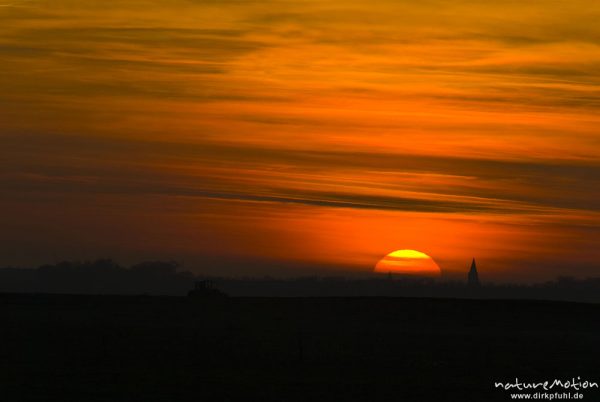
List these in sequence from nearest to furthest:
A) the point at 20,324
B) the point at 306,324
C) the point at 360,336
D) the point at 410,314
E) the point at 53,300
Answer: the point at 360,336, the point at 20,324, the point at 306,324, the point at 410,314, the point at 53,300

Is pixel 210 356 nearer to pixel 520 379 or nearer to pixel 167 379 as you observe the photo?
pixel 167 379

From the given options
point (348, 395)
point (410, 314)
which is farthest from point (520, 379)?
point (410, 314)

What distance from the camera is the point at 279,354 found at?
68375 mm

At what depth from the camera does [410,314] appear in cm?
13962

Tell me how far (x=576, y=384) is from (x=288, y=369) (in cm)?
1557

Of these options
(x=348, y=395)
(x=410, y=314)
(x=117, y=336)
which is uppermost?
(x=410, y=314)

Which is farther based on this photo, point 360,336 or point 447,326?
point 447,326

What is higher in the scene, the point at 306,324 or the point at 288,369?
the point at 306,324

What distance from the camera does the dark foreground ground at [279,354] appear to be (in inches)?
1954

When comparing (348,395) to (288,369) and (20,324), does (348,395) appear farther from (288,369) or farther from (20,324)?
(20,324)

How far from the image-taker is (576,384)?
173ft

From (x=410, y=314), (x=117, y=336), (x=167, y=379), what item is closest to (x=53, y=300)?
(x=410, y=314)

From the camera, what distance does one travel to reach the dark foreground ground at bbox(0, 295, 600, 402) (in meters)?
49.6

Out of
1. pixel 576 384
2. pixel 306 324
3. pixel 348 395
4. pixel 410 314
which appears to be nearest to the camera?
pixel 348 395
